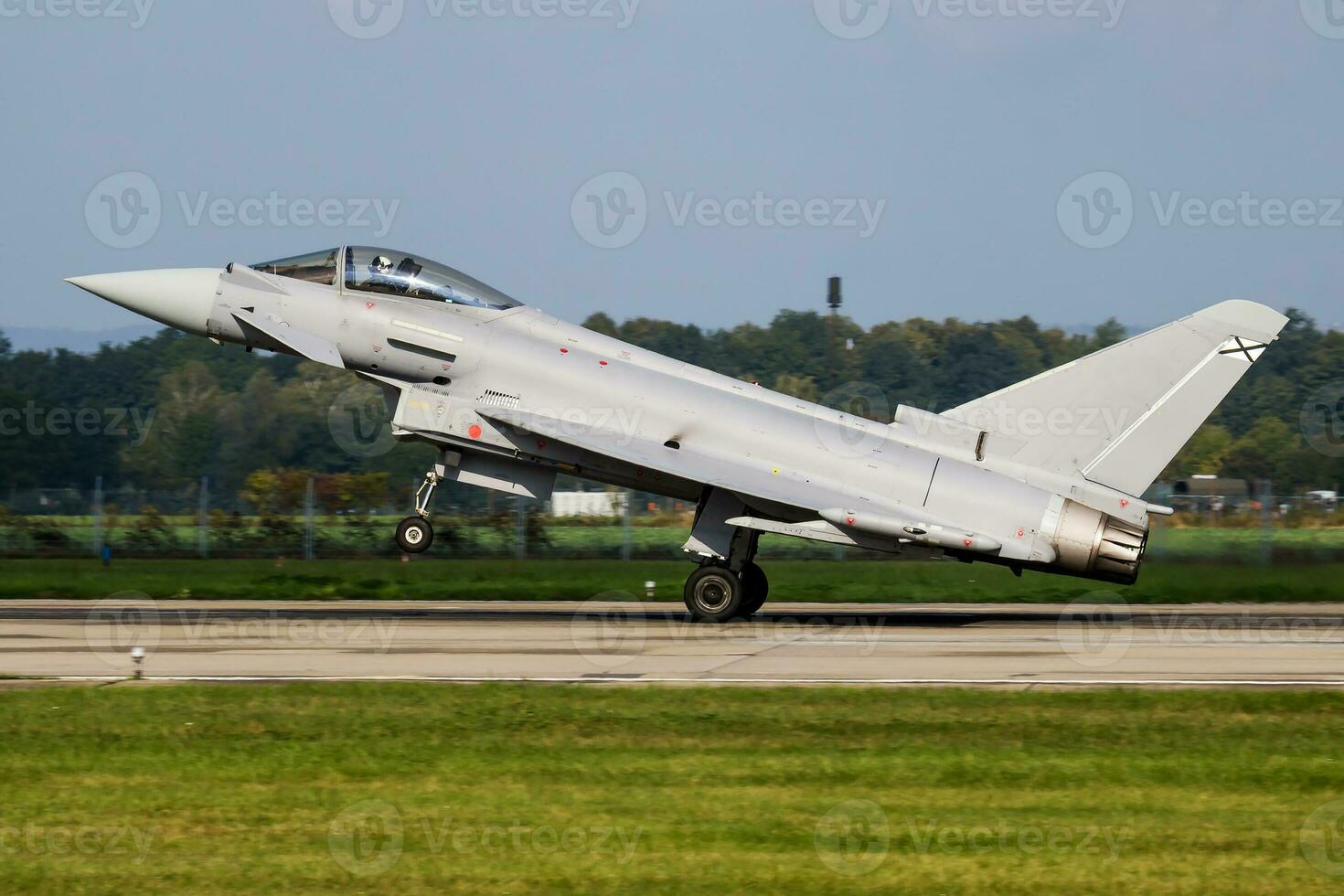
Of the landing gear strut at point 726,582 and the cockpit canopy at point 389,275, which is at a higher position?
the cockpit canopy at point 389,275

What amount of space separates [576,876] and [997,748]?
447 cm

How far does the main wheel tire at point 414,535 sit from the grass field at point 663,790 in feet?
20.8

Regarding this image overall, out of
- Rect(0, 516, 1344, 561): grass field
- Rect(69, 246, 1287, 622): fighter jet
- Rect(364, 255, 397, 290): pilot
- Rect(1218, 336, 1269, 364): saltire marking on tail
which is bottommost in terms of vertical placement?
Rect(0, 516, 1344, 561): grass field

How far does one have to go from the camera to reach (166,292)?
21.6 metres

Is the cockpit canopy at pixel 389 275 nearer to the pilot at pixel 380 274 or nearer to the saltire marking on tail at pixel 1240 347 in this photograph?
the pilot at pixel 380 274

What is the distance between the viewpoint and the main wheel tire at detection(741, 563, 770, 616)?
70.8 feet

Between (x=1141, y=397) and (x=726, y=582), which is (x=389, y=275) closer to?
(x=726, y=582)

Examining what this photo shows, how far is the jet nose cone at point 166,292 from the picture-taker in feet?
70.6

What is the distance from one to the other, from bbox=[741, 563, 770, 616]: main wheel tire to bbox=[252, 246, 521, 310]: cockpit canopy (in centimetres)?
522

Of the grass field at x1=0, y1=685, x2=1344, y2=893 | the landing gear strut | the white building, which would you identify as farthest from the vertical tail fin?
the white building

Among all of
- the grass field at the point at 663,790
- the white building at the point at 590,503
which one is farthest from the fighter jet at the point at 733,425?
the white building at the point at 590,503

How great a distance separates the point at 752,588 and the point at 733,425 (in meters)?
2.53

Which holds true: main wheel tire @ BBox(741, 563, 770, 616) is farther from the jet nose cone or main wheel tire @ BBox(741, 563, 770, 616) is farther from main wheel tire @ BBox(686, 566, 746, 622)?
the jet nose cone

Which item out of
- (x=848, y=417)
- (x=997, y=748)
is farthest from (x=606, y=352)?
(x=997, y=748)
